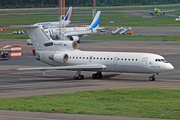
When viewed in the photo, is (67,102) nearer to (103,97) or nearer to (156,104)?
(103,97)

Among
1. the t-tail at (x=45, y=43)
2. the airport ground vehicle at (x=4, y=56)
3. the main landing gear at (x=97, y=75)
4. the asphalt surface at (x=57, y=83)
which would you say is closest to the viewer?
the asphalt surface at (x=57, y=83)

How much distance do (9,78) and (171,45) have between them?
5017 centimetres

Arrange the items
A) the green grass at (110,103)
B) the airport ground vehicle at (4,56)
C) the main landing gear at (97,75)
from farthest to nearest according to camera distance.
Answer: the airport ground vehicle at (4,56) < the main landing gear at (97,75) < the green grass at (110,103)

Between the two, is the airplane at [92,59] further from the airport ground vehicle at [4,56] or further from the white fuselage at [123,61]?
the airport ground vehicle at [4,56]

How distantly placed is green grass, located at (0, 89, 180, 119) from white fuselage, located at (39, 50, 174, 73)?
28.7 ft

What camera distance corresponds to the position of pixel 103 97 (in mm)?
29938

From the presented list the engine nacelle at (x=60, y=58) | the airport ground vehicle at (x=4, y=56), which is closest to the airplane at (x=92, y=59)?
the engine nacelle at (x=60, y=58)

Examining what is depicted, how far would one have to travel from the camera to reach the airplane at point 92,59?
4181 cm

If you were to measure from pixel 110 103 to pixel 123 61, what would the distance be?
52.2ft

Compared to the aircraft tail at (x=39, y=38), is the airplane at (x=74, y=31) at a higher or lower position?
lower

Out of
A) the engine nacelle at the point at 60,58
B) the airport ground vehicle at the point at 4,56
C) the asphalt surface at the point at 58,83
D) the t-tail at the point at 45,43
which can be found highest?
the t-tail at the point at 45,43

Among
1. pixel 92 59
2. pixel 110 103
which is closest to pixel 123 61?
pixel 92 59

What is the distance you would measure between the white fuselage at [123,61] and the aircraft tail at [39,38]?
2.95m

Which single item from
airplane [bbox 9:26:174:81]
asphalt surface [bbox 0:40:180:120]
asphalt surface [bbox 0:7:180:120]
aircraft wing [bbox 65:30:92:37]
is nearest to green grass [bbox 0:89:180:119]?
asphalt surface [bbox 0:7:180:120]
